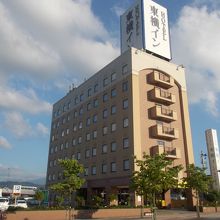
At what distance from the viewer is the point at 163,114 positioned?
5041 cm

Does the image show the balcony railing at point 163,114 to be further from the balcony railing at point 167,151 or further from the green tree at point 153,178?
the green tree at point 153,178

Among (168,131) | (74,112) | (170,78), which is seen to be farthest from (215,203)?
(74,112)

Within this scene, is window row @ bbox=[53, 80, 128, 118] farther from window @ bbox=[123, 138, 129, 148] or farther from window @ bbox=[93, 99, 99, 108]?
window @ bbox=[123, 138, 129, 148]

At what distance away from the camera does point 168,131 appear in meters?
50.3

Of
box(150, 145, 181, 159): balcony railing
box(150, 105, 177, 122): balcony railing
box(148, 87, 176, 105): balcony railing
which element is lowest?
box(150, 145, 181, 159): balcony railing

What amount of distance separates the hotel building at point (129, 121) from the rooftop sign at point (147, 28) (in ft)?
9.74

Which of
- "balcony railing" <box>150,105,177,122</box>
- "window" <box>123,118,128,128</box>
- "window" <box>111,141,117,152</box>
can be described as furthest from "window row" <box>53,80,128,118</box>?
"window" <box>111,141,117,152</box>

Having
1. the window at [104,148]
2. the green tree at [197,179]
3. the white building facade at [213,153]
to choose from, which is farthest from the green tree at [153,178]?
the white building facade at [213,153]

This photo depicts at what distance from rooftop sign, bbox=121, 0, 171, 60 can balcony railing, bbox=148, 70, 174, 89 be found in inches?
197

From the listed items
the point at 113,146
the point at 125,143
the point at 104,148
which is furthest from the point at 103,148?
the point at 125,143

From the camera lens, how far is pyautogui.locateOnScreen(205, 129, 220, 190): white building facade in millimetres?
60312

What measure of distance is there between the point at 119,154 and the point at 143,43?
2007cm

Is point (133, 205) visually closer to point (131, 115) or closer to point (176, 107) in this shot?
point (131, 115)

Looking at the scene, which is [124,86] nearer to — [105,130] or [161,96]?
[161,96]
